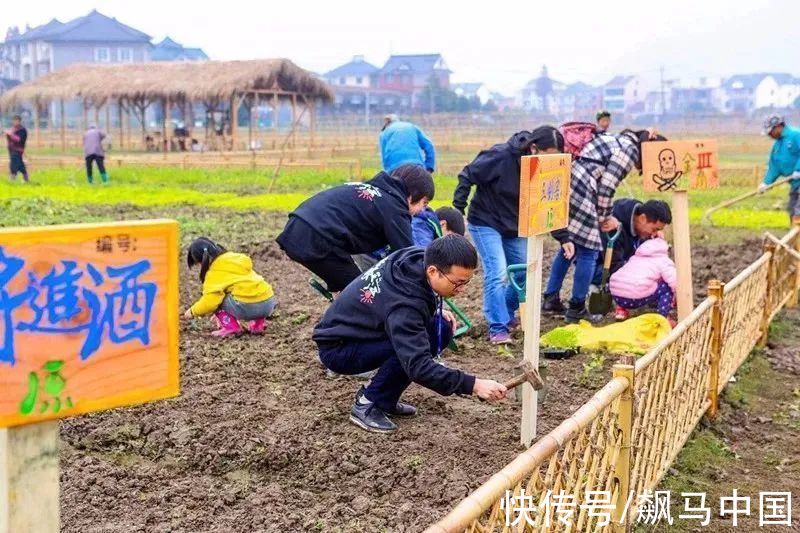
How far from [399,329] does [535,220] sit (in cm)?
77

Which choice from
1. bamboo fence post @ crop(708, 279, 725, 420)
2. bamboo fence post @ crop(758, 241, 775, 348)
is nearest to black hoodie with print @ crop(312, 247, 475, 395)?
bamboo fence post @ crop(708, 279, 725, 420)

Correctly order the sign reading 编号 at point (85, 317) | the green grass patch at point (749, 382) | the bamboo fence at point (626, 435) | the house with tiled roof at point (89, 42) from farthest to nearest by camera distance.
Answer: the house with tiled roof at point (89, 42) < the green grass patch at point (749, 382) < the bamboo fence at point (626, 435) < the sign reading 编号 at point (85, 317)

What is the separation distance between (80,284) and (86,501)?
7.80 ft

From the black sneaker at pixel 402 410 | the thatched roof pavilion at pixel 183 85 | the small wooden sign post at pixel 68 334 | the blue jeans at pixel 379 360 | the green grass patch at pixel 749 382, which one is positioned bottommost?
the green grass patch at pixel 749 382

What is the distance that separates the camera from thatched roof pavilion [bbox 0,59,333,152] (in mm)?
33969

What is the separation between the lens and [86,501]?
13.3ft

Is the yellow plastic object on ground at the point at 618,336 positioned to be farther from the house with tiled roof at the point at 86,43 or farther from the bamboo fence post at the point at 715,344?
the house with tiled roof at the point at 86,43

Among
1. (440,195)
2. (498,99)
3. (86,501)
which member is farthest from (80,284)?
(498,99)

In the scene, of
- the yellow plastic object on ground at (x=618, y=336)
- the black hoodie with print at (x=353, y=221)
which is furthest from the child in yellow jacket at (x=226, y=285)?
the yellow plastic object on ground at (x=618, y=336)

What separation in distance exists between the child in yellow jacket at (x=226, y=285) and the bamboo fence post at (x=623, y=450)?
3.59 m

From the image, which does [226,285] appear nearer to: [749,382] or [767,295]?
[749,382]

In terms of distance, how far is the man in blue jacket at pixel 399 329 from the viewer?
160 inches

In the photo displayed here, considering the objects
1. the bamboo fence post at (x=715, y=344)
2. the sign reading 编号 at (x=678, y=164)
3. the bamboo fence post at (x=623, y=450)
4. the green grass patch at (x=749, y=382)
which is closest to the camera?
the bamboo fence post at (x=623, y=450)

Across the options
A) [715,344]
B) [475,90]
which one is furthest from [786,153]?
[475,90]
